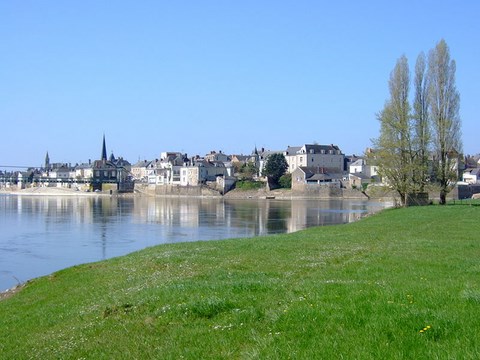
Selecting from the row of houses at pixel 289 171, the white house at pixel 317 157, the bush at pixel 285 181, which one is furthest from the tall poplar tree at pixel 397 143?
the white house at pixel 317 157

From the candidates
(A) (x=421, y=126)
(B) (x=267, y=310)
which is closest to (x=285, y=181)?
(A) (x=421, y=126)

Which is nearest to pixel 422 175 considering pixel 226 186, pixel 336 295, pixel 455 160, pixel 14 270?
pixel 455 160

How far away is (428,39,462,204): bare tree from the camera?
5278cm

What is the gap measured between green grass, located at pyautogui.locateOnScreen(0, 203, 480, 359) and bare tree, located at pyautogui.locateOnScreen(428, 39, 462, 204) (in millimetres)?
36975

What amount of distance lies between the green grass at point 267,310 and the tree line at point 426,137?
118 feet

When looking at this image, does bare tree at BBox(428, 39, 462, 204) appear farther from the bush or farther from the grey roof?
the grey roof

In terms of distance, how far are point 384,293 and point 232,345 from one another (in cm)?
297

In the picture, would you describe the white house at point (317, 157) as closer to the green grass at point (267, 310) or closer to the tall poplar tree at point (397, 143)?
the tall poplar tree at point (397, 143)

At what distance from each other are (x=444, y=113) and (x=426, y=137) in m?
2.98

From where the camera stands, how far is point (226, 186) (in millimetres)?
150125

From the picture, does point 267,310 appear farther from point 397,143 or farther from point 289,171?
point 289,171

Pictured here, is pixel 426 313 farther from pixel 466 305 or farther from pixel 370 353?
pixel 370 353

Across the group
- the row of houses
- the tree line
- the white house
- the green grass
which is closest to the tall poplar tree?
the tree line

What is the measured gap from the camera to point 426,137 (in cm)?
5272
